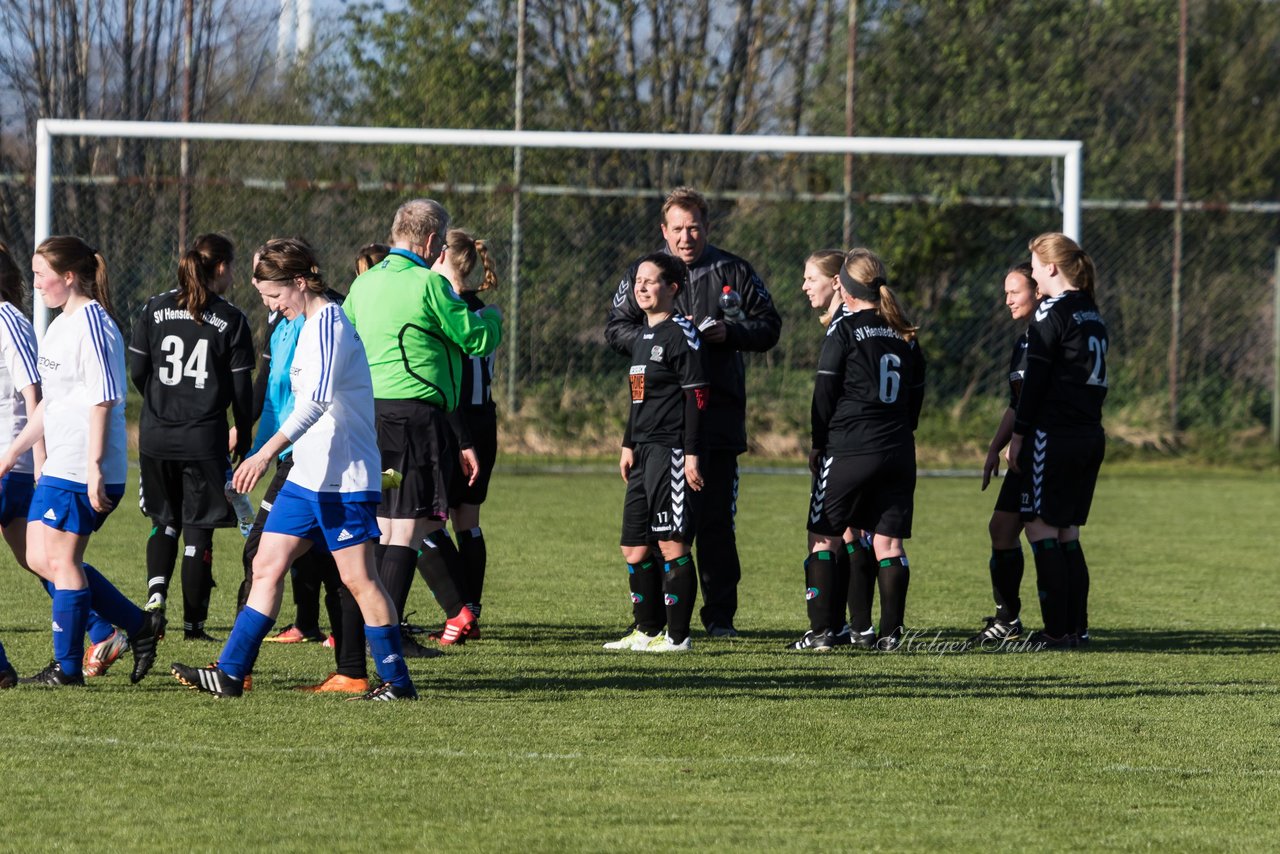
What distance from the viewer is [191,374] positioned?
24.4 feet

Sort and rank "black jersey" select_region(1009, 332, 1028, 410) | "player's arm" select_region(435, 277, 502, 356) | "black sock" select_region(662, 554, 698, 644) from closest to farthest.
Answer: "player's arm" select_region(435, 277, 502, 356) < "black sock" select_region(662, 554, 698, 644) < "black jersey" select_region(1009, 332, 1028, 410)

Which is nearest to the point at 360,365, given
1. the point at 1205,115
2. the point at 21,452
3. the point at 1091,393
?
the point at 21,452

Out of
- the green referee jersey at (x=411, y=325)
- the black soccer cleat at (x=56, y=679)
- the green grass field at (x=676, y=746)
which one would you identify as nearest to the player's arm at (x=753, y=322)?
the green grass field at (x=676, y=746)

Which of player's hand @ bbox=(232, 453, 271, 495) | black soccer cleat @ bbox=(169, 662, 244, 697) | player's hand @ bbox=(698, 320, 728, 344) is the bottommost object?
black soccer cleat @ bbox=(169, 662, 244, 697)

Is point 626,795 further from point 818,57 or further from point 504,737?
point 818,57

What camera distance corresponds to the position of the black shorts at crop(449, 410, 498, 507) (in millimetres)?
7715

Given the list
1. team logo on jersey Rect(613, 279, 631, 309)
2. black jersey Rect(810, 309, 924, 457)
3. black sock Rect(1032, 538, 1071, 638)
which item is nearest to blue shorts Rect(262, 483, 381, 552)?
black jersey Rect(810, 309, 924, 457)

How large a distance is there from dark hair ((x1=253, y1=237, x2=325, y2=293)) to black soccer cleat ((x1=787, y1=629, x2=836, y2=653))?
273cm

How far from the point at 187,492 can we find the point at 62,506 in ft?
5.43

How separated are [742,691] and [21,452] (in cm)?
263

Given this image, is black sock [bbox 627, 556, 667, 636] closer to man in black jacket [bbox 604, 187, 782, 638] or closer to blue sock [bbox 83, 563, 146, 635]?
man in black jacket [bbox 604, 187, 782, 638]

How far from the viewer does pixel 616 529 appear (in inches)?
479

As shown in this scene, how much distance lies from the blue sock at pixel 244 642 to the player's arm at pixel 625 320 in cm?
251

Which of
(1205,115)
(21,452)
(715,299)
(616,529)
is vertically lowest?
(616,529)
